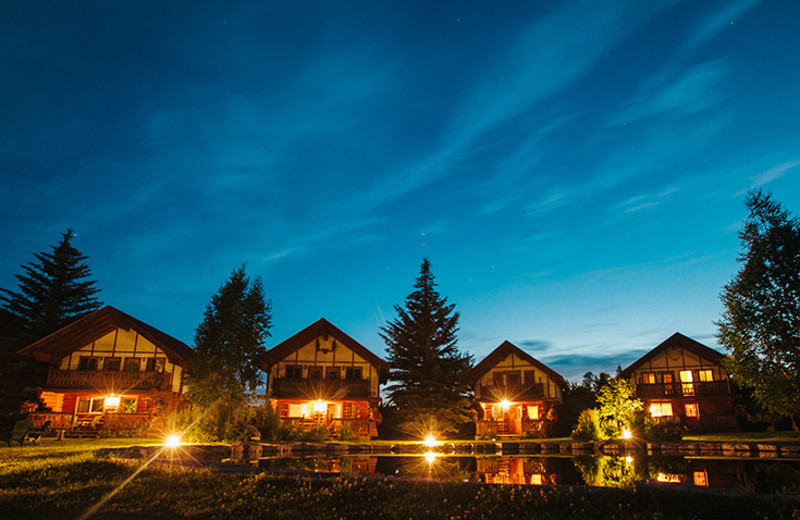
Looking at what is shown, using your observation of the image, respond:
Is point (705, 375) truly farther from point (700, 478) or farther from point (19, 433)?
point (19, 433)

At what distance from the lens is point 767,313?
25.5 meters

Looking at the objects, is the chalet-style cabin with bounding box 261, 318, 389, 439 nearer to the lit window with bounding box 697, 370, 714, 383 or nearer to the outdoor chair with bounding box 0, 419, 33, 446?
the outdoor chair with bounding box 0, 419, 33, 446

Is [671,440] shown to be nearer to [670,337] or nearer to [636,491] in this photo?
[670,337]

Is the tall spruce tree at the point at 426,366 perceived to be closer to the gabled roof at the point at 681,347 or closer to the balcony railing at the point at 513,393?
the balcony railing at the point at 513,393

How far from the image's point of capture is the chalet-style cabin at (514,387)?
3953cm

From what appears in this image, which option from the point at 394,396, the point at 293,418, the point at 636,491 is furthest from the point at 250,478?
the point at 293,418

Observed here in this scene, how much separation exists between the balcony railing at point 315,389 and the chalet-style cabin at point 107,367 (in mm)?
6553

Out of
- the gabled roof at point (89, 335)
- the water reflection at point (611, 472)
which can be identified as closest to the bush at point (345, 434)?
the water reflection at point (611, 472)

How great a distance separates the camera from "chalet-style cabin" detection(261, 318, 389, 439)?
117 feet

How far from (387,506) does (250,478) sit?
3387 mm

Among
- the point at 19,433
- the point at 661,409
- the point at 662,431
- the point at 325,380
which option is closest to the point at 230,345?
the point at 19,433

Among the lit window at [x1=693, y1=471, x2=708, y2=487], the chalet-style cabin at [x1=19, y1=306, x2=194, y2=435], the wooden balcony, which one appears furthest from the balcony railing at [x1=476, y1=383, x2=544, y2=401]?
the lit window at [x1=693, y1=471, x2=708, y2=487]

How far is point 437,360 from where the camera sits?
32.8 m

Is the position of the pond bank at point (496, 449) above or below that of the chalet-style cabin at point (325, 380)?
below
